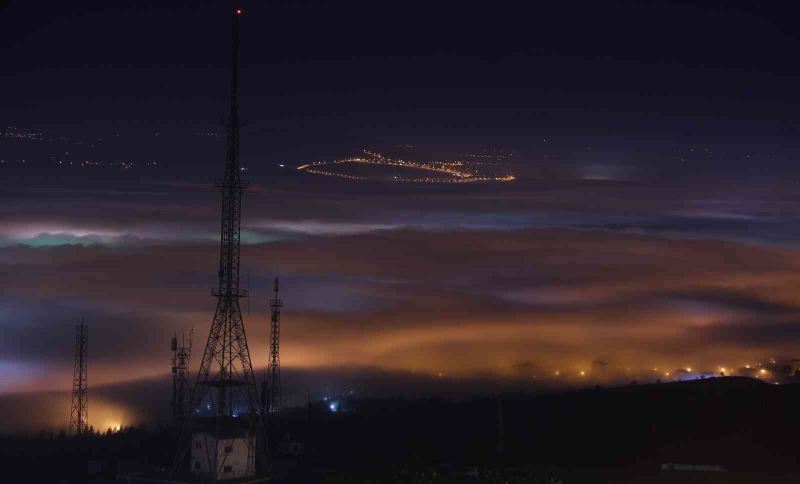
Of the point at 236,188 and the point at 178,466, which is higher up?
the point at 236,188

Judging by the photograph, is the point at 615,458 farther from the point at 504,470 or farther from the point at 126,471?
the point at 126,471

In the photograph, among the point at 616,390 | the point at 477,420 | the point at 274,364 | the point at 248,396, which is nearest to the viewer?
the point at 248,396

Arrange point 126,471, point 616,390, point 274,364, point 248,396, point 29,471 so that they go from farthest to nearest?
point 616,390 → point 274,364 → point 29,471 → point 126,471 → point 248,396

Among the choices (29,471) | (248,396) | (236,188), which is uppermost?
(236,188)

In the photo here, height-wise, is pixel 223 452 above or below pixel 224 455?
above

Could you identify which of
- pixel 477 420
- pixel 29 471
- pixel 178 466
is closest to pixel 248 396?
pixel 178 466

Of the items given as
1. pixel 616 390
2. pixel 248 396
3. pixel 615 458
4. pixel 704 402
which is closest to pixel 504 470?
pixel 615 458

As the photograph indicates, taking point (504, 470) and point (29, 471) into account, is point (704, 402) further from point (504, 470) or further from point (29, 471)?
point (29, 471)

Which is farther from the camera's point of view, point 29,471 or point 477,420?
point 477,420
